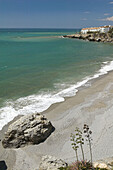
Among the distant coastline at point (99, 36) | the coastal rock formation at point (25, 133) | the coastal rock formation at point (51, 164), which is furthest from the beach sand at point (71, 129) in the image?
the distant coastline at point (99, 36)

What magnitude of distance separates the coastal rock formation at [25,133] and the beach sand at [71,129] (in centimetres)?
31

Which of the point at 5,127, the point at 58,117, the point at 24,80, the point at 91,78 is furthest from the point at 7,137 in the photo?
the point at 91,78

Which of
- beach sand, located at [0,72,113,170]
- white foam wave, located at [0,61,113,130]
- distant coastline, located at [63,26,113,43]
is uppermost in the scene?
distant coastline, located at [63,26,113,43]

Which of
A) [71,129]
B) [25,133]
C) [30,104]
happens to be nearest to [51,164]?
[25,133]

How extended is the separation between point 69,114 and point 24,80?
11.2 m

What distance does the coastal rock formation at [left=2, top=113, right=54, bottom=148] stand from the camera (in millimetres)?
9719

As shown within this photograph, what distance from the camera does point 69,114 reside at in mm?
13172

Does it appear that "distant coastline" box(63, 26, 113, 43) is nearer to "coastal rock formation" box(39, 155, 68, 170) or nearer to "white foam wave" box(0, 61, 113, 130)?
"white foam wave" box(0, 61, 113, 130)

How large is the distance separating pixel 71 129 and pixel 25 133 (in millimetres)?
3090

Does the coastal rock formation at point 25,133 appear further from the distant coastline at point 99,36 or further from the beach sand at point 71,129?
the distant coastline at point 99,36

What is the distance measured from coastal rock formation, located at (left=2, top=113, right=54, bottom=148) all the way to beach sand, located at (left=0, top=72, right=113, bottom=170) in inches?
12.2

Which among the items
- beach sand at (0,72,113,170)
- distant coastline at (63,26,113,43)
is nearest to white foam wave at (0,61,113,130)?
beach sand at (0,72,113,170)

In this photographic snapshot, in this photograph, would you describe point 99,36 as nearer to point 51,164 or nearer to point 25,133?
point 25,133

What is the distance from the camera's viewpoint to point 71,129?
36.5 feet
